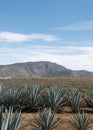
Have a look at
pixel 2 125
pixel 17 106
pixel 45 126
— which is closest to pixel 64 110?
pixel 17 106

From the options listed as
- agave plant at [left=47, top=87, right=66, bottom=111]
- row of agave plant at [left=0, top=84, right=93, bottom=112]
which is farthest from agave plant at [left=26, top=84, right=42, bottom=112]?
agave plant at [left=47, top=87, right=66, bottom=111]

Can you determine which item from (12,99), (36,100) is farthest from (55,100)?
(12,99)

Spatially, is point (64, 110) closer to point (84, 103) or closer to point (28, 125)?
point (84, 103)

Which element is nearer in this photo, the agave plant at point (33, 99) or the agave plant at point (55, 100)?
the agave plant at point (55, 100)

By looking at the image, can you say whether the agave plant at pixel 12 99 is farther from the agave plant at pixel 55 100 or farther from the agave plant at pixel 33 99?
the agave plant at pixel 55 100

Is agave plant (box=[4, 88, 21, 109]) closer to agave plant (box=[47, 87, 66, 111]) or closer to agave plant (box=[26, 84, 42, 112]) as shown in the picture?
agave plant (box=[26, 84, 42, 112])

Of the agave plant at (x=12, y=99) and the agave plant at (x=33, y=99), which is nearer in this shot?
the agave plant at (x=12, y=99)

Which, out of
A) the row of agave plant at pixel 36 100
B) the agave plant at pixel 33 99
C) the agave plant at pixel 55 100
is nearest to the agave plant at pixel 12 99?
the row of agave plant at pixel 36 100

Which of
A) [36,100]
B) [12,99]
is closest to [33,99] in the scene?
[36,100]

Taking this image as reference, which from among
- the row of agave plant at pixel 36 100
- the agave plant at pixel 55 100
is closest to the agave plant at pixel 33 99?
the row of agave plant at pixel 36 100

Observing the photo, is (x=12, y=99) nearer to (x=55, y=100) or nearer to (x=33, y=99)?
(x=33, y=99)

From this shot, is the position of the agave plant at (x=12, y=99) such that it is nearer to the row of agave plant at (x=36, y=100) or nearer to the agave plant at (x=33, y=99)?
the row of agave plant at (x=36, y=100)

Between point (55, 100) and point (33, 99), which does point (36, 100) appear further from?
point (55, 100)

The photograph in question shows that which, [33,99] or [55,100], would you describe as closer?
[55,100]
